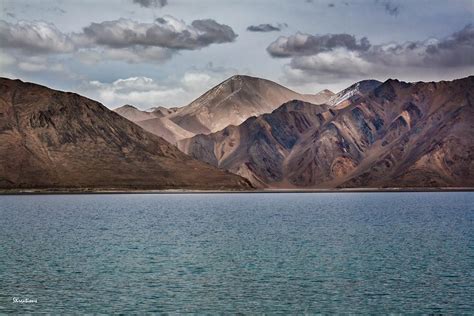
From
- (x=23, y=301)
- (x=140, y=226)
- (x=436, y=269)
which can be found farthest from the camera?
(x=140, y=226)

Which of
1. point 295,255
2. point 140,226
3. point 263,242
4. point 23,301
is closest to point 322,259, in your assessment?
point 295,255

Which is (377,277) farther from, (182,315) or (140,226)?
(140,226)

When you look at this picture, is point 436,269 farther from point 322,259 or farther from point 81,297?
point 81,297

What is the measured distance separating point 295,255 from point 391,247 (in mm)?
14198

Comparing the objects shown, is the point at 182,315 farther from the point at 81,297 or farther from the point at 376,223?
the point at 376,223

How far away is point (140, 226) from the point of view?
110m

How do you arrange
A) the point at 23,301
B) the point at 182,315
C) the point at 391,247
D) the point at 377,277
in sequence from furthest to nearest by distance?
the point at 391,247 → the point at 377,277 → the point at 23,301 → the point at 182,315

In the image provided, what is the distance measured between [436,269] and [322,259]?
11312 millimetres

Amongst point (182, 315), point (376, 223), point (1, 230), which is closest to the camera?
point (182, 315)

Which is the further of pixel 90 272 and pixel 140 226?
pixel 140 226

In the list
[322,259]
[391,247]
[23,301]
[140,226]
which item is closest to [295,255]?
[322,259]

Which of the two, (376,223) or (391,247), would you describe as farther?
(376,223)

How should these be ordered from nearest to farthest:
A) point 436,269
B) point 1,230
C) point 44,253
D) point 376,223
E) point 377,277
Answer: point 377,277 < point 436,269 < point 44,253 < point 1,230 < point 376,223

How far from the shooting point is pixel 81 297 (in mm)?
48094
